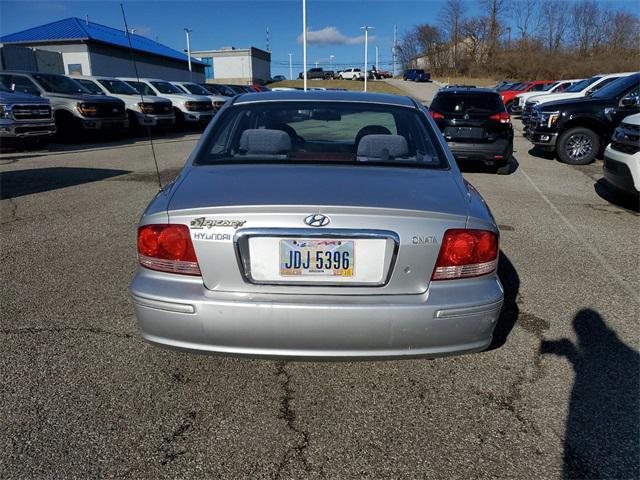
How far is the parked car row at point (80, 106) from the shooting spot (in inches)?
470

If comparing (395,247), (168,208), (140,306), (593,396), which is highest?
(168,208)

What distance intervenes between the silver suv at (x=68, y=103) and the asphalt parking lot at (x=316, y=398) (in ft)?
35.6

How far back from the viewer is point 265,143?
3047 mm

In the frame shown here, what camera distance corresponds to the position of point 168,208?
7.38 feet

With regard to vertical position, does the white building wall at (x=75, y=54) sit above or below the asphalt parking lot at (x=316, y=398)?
above

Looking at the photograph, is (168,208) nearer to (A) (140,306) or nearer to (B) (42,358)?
(A) (140,306)

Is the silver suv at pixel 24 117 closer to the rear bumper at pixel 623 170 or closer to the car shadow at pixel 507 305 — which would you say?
the car shadow at pixel 507 305

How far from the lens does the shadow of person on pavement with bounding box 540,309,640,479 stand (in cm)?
210

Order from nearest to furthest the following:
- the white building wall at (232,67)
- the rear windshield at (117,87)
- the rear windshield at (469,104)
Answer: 1. the rear windshield at (469,104)
2. the rear windshield at (117,87)
3. the white building wall at (232,67)

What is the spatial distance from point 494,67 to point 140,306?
223ft

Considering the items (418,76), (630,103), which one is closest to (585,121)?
(630,103)

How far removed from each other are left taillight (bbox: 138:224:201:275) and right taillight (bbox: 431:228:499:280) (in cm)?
110

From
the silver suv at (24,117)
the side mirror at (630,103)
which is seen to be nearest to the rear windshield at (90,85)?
the silver suv at (24,117)

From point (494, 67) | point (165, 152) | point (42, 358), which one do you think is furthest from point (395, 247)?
point (494, 67)
